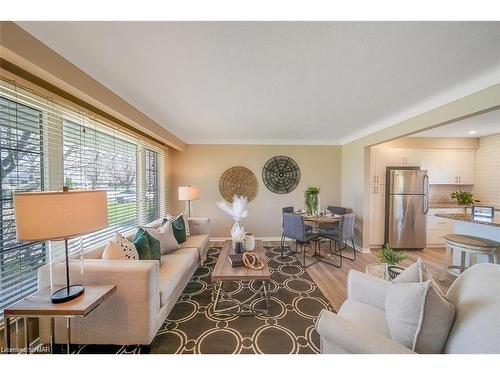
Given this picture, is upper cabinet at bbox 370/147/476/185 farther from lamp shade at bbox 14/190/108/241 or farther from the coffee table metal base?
lamp shade at bbox 14/190/108/241

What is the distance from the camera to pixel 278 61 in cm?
149

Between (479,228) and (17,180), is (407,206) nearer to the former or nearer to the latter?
(479,228)

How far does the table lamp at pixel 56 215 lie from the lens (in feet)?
3.17

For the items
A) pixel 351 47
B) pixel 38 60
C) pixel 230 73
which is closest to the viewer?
pixel 38 60

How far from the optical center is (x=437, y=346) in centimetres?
88

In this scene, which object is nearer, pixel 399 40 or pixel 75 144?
pixel 399 40

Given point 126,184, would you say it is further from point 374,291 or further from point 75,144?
point 374,291

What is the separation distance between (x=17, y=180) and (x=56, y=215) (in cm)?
80

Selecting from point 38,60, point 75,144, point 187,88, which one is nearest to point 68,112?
point 75,144

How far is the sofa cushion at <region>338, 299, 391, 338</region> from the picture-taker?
46.4 inches

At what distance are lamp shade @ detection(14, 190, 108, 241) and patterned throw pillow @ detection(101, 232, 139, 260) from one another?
66 cm

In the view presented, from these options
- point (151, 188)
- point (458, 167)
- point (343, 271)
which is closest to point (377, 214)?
point (343, 271)

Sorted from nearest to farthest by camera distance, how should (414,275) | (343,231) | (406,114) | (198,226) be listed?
(414,275) → (406,114) → (343,231) → (198,226)
